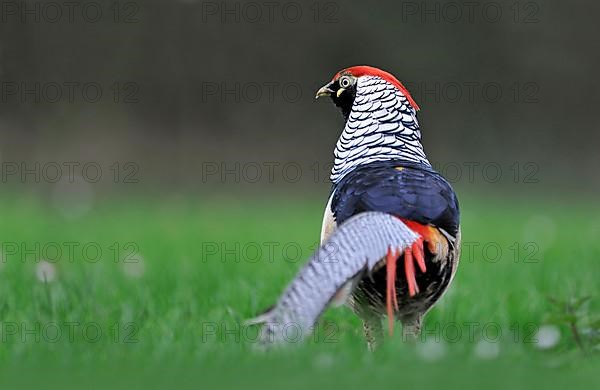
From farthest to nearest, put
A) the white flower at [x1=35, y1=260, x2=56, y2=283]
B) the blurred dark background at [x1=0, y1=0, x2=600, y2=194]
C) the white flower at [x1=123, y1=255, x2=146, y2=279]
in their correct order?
the blurred dark background at [x1=0, y1=0, x2=600, y2=194]
the white flower at [x1=123, y1=255, x2=146, y2=279]
the white flower at [x1=35, y1=260, x2=56, y2=283]

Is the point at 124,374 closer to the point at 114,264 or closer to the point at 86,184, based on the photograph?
the point at 114,264

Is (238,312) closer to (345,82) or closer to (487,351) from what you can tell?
(345,82)

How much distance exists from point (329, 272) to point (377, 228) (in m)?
0.27

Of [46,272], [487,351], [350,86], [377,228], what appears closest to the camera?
[377,228]

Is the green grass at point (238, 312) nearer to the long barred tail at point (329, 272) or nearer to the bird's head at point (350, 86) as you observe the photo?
the long barred tail at point (329, 272)

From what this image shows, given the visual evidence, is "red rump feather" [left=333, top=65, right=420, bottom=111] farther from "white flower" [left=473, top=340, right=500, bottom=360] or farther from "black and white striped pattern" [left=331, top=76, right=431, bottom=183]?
"white flower" [left=473, top=340, right=500, bottom=360]

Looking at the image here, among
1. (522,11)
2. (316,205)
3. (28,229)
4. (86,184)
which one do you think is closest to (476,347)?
(28,229)

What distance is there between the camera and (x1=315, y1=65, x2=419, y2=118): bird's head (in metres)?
4.11

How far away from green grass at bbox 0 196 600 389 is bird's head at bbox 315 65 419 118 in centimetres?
101

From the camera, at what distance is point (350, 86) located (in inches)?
166

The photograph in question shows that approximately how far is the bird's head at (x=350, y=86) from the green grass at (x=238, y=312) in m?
1.01

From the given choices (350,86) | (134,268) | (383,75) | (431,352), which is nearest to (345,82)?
(350,86)

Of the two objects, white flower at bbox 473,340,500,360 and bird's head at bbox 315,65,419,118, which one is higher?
bird's head at bbox 315,65,419,118

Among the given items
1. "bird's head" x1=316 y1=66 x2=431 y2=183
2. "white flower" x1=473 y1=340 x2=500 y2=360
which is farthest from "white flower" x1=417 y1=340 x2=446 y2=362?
"bird's head" x1=316 y1=66 x2=431 y2=183
